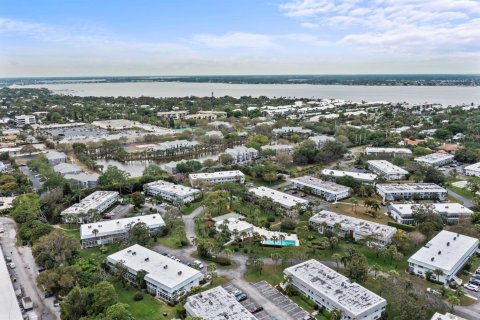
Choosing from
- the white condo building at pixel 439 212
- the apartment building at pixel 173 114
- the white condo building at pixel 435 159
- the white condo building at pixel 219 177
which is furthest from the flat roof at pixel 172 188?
the apartment building at pixel 173 114

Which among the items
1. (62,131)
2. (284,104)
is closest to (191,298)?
(62,131)

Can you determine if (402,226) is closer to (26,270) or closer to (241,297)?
(241,297)

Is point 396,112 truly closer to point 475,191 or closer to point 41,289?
point 475,191

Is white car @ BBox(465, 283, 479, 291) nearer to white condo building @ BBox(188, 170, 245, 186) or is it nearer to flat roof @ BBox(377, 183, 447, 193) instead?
flat roof @ BBox(377, 183, 447, 193)

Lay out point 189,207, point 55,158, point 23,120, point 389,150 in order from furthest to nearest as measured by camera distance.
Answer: point 23,120 < point 389,150 < point 55,158 < point 189,207

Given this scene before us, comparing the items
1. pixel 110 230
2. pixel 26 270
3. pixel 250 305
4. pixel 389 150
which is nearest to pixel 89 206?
pixel 110 230

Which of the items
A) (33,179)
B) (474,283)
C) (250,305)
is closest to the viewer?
(250,305)
